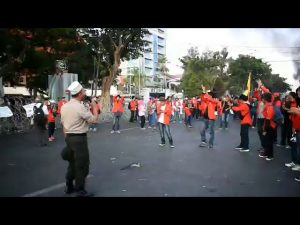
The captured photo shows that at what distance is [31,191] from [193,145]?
692cm

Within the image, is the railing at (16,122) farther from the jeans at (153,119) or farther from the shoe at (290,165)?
the shoe at (290,165)

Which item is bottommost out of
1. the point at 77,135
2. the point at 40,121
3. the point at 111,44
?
the point at 40,121

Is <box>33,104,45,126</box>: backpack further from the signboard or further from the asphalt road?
the signboard

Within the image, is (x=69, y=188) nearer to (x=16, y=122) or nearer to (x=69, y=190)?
(x=69, y=190)

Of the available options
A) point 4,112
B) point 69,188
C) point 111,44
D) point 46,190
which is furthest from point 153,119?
point 69,188

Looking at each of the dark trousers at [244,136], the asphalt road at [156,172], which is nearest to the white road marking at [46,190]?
the asphalt road at [156,172]

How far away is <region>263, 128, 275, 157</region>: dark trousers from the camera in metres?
9.48

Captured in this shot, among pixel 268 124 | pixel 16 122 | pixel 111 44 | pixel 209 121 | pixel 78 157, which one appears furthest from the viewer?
pixel 111 44

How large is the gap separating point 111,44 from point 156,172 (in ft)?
79.7

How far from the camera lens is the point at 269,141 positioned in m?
9.68

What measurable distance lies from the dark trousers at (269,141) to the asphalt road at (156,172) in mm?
244

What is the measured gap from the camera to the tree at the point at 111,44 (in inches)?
1203

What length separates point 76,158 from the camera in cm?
600
